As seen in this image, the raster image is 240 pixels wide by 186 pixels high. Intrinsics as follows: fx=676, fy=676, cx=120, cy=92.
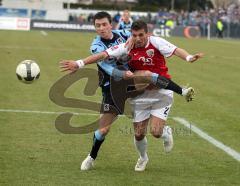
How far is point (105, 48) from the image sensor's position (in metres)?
8.70

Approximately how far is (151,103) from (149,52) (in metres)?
0.70

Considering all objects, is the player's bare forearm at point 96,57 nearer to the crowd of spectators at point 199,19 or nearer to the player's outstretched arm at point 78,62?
the player's outstretched arm at point 78,62

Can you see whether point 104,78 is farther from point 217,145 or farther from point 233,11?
point 233,11

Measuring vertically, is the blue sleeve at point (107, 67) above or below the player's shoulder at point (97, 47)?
below

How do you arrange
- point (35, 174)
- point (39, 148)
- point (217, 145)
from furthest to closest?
1. point (217, 145)
2. point (39, 148)
3. point (35, 174)

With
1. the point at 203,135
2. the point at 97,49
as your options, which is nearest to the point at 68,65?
the point at 97,49

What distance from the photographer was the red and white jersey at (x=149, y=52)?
28.0ft

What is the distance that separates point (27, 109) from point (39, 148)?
3905 mm

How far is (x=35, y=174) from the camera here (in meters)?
8.26

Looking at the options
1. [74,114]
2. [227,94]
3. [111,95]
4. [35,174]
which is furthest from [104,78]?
[227,94]

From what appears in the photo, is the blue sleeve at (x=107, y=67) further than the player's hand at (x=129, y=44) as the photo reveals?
Yes

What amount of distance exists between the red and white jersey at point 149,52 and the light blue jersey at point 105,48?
0.20 m

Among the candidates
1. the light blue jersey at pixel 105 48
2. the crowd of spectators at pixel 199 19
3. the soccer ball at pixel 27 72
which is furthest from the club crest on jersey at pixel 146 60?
the crowd of spectators at pixel 199 19

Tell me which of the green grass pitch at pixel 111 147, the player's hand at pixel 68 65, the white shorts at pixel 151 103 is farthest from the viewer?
the white shorts at pixel 151 103
